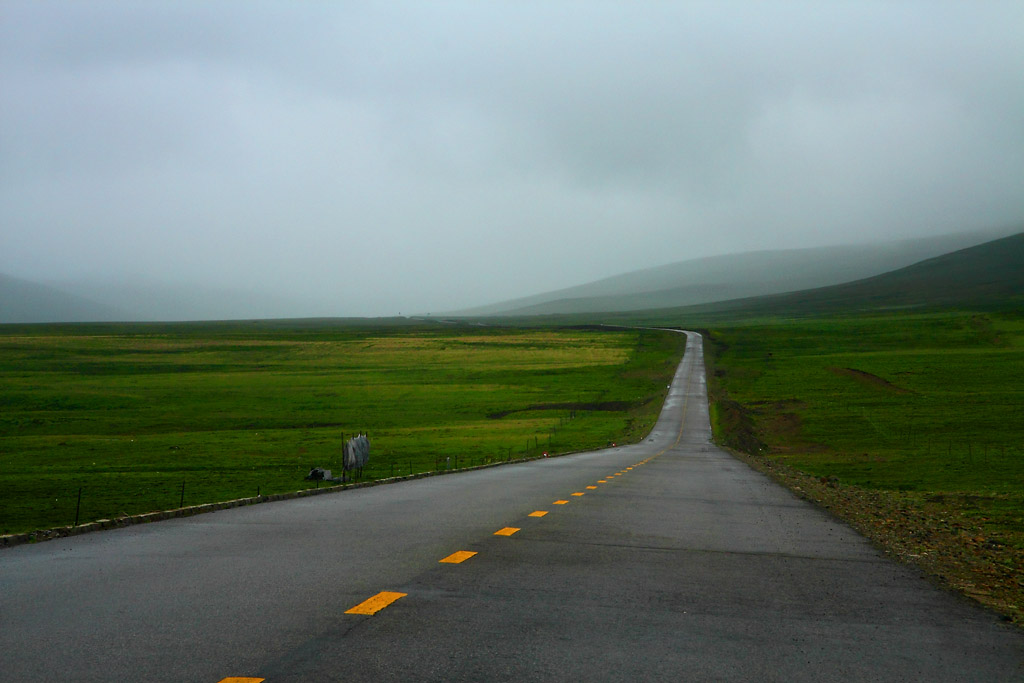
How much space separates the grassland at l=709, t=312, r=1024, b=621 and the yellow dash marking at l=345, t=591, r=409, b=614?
6458 millimetres

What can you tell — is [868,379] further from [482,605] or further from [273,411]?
[482,605]

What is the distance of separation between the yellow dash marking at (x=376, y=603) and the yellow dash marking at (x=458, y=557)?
182 centimetres

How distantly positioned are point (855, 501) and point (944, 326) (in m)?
150

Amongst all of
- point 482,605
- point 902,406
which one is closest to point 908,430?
point 902,406

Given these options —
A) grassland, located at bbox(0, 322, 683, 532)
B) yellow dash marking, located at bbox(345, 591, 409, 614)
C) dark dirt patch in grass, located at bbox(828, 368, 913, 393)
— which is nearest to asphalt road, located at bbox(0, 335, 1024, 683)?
yellow dash marking, located at bbox(345, 591, 409, 614)

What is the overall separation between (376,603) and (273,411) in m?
71.4

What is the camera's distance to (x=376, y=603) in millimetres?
8008

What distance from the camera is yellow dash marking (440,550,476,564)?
33.6 ft

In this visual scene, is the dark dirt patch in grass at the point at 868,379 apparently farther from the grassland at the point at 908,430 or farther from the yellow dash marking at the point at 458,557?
the yellow dash marking at the point at 458,557

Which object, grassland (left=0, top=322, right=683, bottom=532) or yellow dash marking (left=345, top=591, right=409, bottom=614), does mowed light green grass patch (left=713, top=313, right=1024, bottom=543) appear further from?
yellow dash marking (left=345, top=591, right=409, bottom=614)

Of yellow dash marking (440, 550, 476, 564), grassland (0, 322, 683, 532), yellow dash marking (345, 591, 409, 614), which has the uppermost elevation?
yellow dash marking (345, 591, 409, 614)

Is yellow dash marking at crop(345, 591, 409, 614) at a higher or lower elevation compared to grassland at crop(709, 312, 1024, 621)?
higher

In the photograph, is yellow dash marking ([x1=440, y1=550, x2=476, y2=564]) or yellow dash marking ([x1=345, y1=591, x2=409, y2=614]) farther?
yellow dash marking ([x1=440, y1=550, x2=476, y2=564])

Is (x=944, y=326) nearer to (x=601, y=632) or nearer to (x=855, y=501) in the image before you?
(x=855, y=501)
